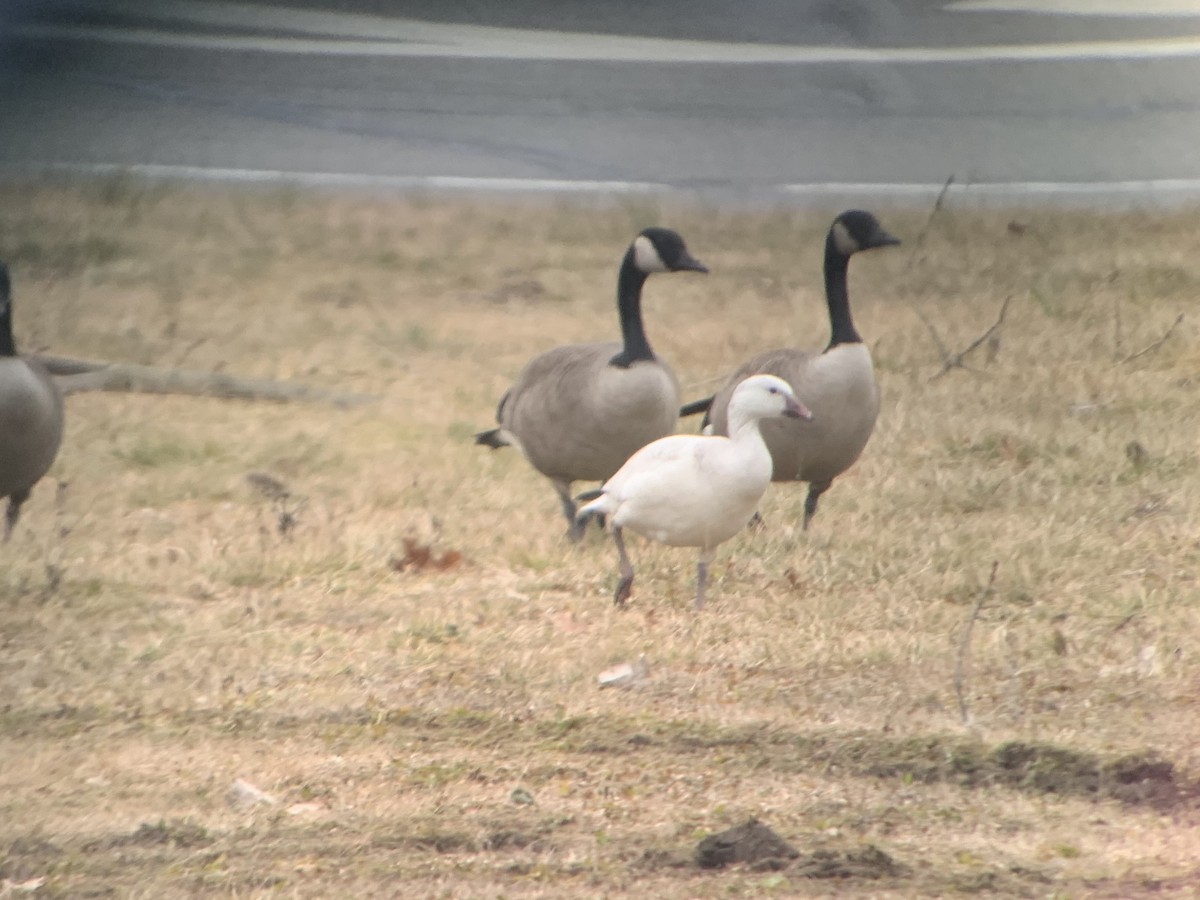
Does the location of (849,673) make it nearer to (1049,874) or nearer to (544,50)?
(1049,874)

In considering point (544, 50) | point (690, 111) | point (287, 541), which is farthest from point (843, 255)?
point (544, 50)

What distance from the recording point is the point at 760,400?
4785 millimetres

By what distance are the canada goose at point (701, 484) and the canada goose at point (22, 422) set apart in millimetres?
1910

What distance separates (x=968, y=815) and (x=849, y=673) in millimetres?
858

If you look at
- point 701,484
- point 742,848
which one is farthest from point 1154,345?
point 742,848

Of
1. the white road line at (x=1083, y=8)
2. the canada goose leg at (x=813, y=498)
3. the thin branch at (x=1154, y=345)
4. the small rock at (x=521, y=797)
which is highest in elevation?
the white road line at (x=1083, y=8)

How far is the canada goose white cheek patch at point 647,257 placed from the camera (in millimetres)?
5951

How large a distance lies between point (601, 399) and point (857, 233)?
3.69 feet

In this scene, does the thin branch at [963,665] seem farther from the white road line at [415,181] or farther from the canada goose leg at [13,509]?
the white road line at [415,181]

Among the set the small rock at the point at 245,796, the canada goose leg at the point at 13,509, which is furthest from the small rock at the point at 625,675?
the canada goose leg at the point at 13,509

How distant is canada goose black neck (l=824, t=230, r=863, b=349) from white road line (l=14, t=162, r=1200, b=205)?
4341 mm

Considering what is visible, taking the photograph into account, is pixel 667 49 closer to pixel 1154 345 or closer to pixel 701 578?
pixel 1154 345

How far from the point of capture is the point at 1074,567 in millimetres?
5059

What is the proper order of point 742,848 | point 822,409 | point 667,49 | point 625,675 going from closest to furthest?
point 742,848 → point 625,675 → point 822,409 → point 667,49
